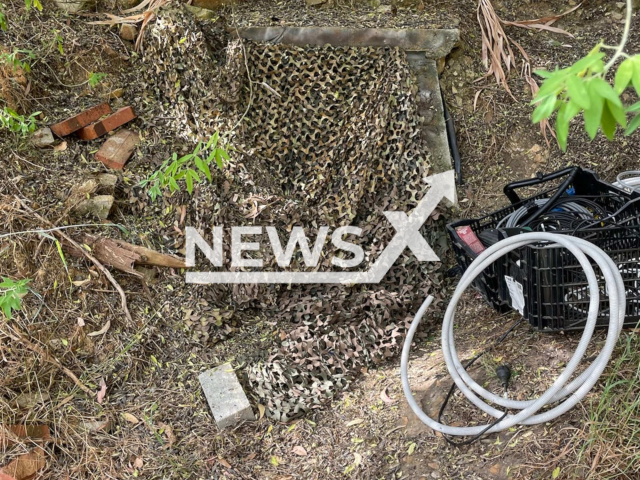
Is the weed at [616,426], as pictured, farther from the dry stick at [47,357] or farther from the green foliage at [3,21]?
the green foliage at [3,21]

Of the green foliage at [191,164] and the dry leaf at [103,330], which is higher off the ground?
the green foliage at [191,164]

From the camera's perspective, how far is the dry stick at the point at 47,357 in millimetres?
2637

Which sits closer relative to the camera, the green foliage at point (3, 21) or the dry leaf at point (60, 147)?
the green foliage at point (3, 21)

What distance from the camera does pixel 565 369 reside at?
Result: 1921 millimetres

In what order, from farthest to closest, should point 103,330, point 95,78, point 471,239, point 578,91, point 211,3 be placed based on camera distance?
point 211,3 → point 95,78 → point 103,330 → point 471,239 → point 578,91

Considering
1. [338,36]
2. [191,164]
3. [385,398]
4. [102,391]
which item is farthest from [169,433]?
[338,36]

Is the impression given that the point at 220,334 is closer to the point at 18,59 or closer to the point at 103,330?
the point at 103,330

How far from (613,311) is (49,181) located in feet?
9.17

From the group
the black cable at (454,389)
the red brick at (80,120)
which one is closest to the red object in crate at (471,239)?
the black cable at (454,389)

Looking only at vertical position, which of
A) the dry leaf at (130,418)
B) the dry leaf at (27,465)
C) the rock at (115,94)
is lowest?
the dry leaf at (27,465)

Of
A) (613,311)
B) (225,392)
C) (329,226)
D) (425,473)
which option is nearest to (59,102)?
(329,226)

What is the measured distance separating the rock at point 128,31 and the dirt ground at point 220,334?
5cm

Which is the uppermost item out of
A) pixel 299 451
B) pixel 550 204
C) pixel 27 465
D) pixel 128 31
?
pixel 128 31

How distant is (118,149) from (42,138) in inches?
16.3
